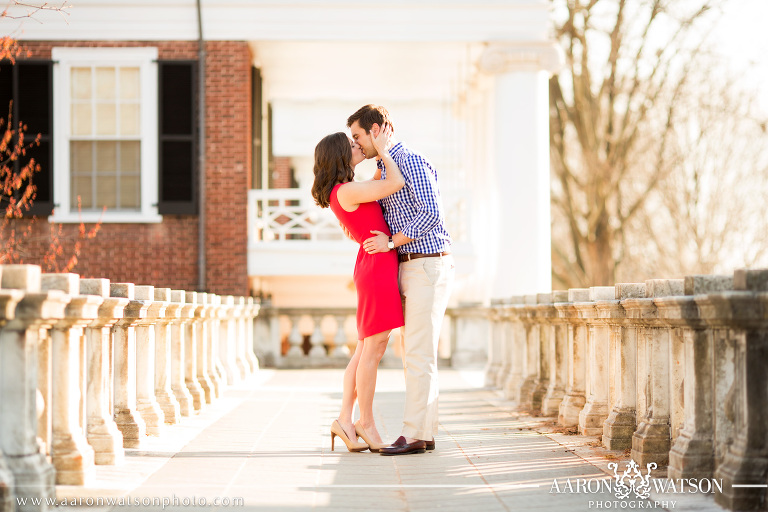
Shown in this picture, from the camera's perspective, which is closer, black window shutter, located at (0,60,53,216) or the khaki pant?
the khaki pant

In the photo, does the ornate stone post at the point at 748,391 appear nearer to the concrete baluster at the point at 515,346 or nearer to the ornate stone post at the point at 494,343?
the concrete baluster at the point at 515,346

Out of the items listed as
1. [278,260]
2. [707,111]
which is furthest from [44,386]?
[707,111]

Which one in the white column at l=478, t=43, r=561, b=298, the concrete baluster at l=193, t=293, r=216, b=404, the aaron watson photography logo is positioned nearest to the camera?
the aaron watson photography logo

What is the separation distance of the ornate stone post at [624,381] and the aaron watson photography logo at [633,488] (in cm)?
93

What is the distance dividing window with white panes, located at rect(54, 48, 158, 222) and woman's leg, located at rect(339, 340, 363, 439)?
36.3ft

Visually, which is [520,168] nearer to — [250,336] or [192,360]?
[250,336]

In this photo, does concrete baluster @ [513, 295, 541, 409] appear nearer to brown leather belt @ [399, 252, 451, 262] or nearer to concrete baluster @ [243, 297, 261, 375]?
brown leather belt @ [399, 252, 451, 262]

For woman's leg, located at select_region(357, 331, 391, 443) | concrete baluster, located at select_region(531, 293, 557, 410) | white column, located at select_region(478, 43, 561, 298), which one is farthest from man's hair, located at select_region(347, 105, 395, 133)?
white column, located at select_region(478, 43, 561, 298)

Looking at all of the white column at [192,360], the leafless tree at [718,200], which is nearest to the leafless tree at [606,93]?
the leafless tree at [718,200]

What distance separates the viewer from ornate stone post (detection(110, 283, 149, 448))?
7.59m

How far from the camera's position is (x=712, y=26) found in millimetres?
25750

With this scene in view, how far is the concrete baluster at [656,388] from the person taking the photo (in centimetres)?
662

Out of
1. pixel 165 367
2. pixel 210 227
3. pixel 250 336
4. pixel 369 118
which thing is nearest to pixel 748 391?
pixel 369 118

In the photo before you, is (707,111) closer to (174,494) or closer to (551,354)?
(551,354)
